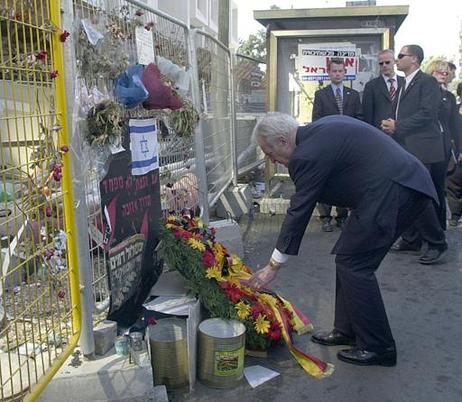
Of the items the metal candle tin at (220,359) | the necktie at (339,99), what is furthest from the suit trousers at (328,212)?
the metal candle tin at (220,359)

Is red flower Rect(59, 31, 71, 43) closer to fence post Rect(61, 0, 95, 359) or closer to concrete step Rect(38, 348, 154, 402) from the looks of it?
fence post Rect(61, 0, 95, 359)

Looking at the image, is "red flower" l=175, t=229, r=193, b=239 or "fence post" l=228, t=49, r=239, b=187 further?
"fence post" l=228, t=49, r=239, b=187

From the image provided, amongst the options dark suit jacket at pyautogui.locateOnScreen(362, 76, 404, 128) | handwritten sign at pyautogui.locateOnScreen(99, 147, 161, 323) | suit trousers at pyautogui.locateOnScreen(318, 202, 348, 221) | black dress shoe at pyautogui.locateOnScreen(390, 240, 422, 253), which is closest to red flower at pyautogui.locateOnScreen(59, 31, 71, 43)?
handwritten sign at pyautogui.locateOnScreen(99, 147, 161, 323)

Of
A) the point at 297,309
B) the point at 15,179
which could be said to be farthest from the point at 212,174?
the point at 15,179

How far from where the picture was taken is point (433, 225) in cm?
532

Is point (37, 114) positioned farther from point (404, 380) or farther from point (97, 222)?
point (404, 380)

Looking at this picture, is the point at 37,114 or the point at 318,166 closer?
the point at 37,114

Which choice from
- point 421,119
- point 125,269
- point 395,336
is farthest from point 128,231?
point 421,119

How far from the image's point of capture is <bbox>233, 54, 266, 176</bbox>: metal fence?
8.22 meters

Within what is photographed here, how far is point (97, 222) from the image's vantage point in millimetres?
3105

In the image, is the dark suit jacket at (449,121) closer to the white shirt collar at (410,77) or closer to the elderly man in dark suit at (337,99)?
the white shirt collar at (410,77)

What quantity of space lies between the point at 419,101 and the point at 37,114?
411 cm

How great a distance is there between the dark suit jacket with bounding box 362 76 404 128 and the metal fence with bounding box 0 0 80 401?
13.4 feet

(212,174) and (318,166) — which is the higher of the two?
(318,166)
